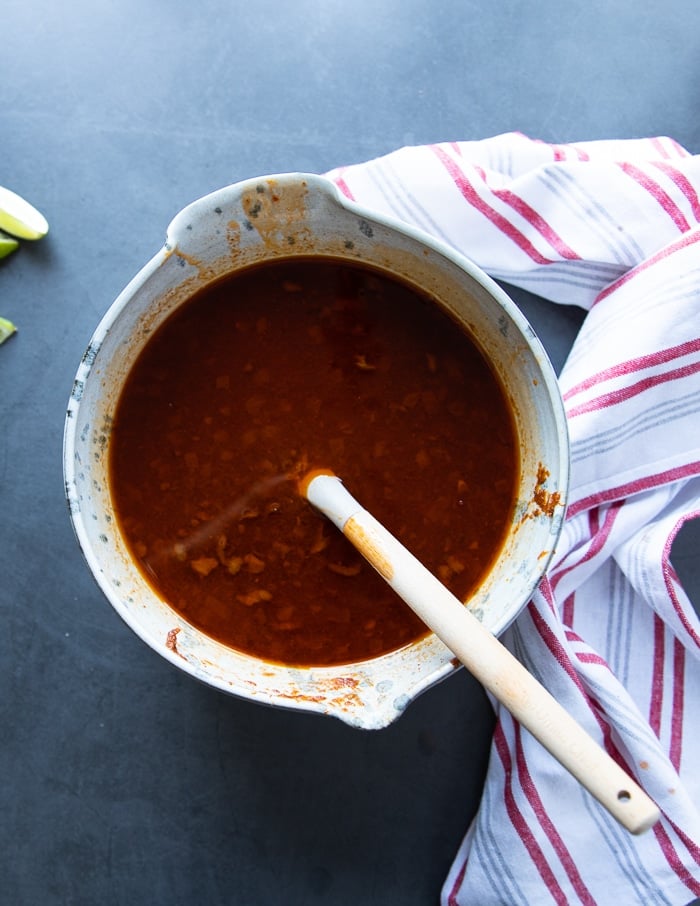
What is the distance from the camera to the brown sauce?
103cm

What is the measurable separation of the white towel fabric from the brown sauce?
20 centimetres

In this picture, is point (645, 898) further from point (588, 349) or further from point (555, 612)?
point (588, 349)

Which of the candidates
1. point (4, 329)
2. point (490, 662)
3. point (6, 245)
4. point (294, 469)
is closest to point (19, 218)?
point (6, 245)

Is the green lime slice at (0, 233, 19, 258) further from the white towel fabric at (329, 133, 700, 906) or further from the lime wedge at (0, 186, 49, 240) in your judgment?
the white towel fabric at (329, 133, 700, 906)

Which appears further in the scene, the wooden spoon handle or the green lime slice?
the green lime slice

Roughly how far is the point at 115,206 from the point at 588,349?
0.73 m

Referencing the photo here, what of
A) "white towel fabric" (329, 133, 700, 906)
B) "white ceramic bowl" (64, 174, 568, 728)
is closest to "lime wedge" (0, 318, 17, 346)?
"white ceramic bowl" (64, 174, 568, 728)

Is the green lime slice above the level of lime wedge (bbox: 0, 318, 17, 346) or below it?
above

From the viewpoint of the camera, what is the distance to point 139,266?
1.27 metres

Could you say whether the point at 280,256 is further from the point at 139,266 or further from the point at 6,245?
the point at 6,245

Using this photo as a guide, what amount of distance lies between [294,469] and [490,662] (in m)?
0.35

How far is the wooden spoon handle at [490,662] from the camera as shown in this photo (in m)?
0.72

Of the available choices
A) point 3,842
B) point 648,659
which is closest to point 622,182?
point 648,659

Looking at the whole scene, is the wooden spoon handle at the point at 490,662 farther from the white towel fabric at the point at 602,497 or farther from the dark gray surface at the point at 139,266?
the dark gray surface at the point at 139,266
